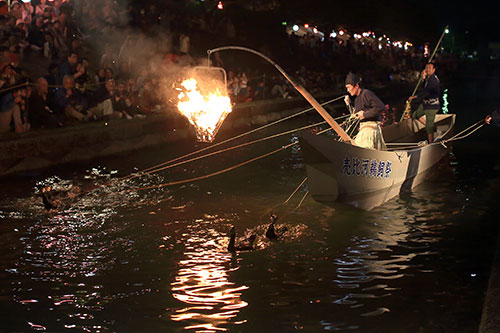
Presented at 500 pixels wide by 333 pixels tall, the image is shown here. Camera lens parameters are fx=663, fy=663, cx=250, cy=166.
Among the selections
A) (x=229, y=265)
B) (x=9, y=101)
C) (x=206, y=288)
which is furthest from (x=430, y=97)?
(x=206, y=288)

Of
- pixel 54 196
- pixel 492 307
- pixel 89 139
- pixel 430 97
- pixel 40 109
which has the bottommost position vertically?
pixel 492 307

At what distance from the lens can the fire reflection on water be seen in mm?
6562

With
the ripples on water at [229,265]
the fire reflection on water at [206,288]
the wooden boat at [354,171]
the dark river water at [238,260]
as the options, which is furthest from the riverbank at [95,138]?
the wooden boat at [354,171]

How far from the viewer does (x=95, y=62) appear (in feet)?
75.5

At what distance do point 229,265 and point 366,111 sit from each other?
4.51m

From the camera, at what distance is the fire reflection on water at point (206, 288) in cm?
656

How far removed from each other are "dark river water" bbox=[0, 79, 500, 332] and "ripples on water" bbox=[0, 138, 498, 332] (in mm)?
23

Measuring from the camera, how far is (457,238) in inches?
373

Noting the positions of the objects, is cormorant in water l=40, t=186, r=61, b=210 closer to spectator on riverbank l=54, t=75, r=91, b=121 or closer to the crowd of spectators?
the crowd of spectators

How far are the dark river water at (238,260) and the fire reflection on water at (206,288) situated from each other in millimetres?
20

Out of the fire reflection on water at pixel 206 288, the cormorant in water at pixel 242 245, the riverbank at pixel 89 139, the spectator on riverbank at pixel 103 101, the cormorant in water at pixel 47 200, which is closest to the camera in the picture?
the fire reflection on water at pixel 206 288

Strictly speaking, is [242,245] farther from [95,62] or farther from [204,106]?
[95,62]

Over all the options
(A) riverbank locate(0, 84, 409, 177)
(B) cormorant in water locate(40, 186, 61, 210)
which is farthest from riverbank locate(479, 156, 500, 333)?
(A) riverbank locate(0, 84, 409, 177)

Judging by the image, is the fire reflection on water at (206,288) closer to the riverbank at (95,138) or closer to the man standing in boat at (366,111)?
the man standing in boat at (366,111)
